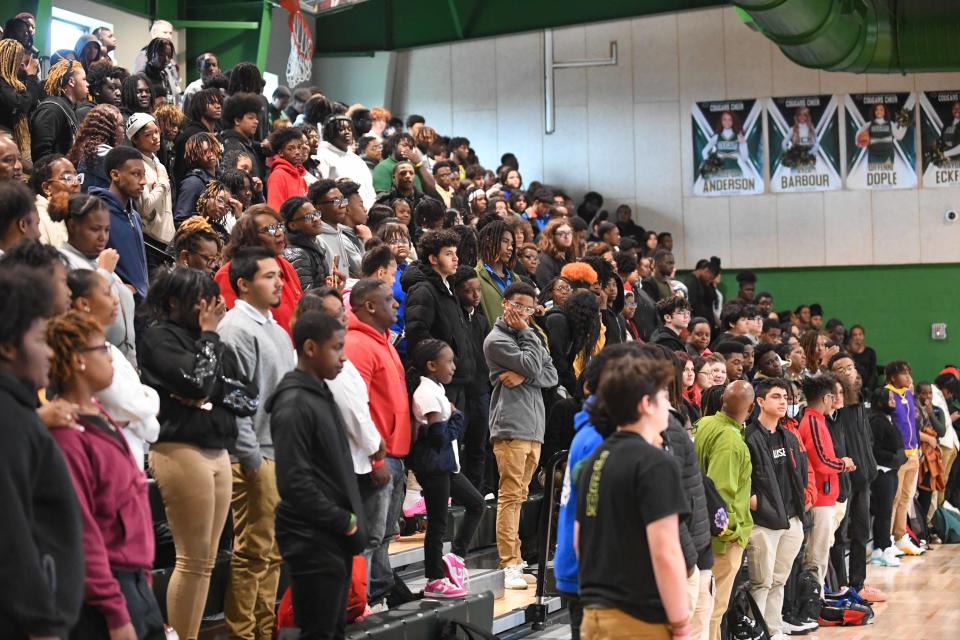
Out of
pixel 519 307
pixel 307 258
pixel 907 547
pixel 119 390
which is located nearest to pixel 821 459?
pixel 519 307

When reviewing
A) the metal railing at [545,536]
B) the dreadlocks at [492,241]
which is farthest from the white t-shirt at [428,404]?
the dreadlocks at [492,241]

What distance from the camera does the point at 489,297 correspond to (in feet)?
25.3

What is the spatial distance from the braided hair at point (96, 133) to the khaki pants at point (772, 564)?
4.34 metres

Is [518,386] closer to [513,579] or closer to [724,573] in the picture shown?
[513,579]

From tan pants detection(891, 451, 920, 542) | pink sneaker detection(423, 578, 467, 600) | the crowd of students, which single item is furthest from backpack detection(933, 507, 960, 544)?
pink sneaker detection(423, 578, 467, 600)

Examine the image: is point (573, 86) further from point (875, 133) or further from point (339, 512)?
point (339, 512)

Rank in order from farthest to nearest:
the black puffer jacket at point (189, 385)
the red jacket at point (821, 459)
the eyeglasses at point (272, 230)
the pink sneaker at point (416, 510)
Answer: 1. the red jacket at point (821, 459)
2. the pink sneaker at point (416, 510)
3. the eyeglasses at point (272, 230)
4. the black puffer jacket at point (189, 385)

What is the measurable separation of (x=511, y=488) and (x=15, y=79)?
3871 millimetres

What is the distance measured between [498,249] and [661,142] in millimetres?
10040

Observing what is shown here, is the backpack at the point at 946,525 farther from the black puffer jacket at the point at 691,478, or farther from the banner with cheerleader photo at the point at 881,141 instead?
the black puffer jacket at the point at 691,478

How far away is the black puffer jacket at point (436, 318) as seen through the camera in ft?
21.6

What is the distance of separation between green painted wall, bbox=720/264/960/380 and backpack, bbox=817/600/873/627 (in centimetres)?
836

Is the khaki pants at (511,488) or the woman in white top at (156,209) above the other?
the woman in white top at (156,209)

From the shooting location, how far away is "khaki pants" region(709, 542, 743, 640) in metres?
6.59
